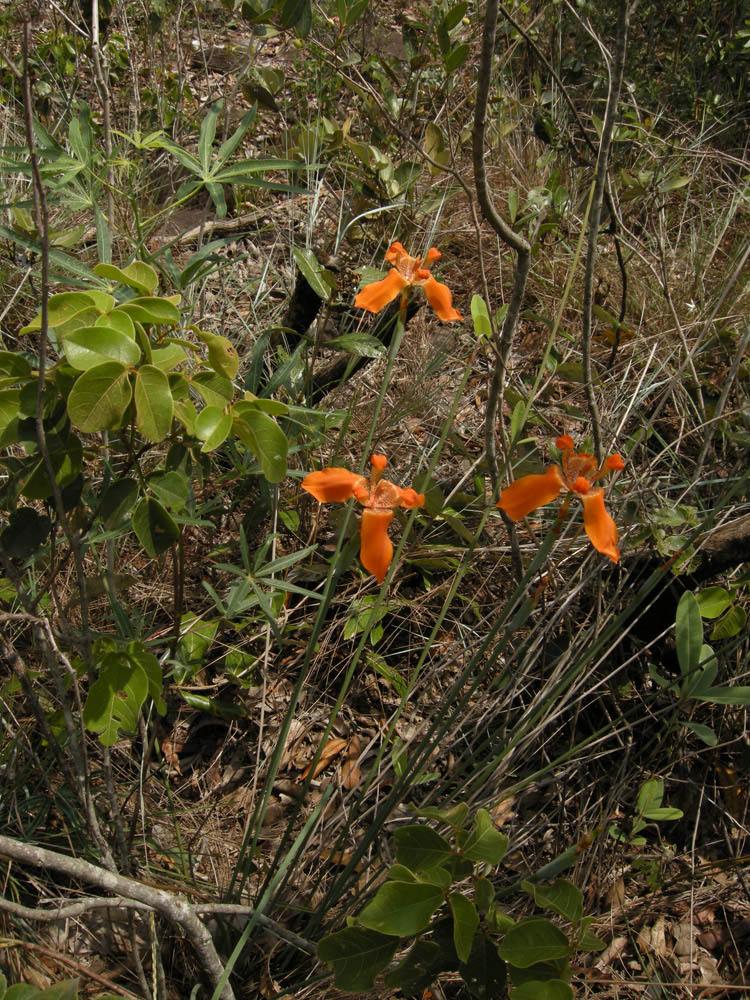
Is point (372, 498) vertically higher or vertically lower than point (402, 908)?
higher

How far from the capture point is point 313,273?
157 cm

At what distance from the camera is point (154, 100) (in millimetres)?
2533

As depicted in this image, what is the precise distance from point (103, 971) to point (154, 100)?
2.51 metres

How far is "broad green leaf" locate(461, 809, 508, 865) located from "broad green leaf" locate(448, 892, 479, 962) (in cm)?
5

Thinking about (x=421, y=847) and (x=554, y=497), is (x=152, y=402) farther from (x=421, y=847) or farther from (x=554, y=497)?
(x=421, y=847)

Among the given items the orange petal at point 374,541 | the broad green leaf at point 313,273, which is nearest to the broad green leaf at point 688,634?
the orange petal at point 374,541

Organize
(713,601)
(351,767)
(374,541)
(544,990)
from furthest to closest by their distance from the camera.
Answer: (351,767), (713,601), (374,541), (544,990)

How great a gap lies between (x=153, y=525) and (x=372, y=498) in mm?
315

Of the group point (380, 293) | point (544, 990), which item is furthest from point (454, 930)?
point (380, 293)

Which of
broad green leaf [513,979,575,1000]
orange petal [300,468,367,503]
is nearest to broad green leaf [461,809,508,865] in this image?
broad green leaf [513,979,575,1000]

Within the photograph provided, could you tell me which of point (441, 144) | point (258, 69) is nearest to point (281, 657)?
point (441, 144)

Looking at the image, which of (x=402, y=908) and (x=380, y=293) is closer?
(x=402, y=908)

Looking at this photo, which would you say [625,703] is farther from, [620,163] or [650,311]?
[620,163]

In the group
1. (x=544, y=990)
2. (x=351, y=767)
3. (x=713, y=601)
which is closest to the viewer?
(x=544, y=990)
